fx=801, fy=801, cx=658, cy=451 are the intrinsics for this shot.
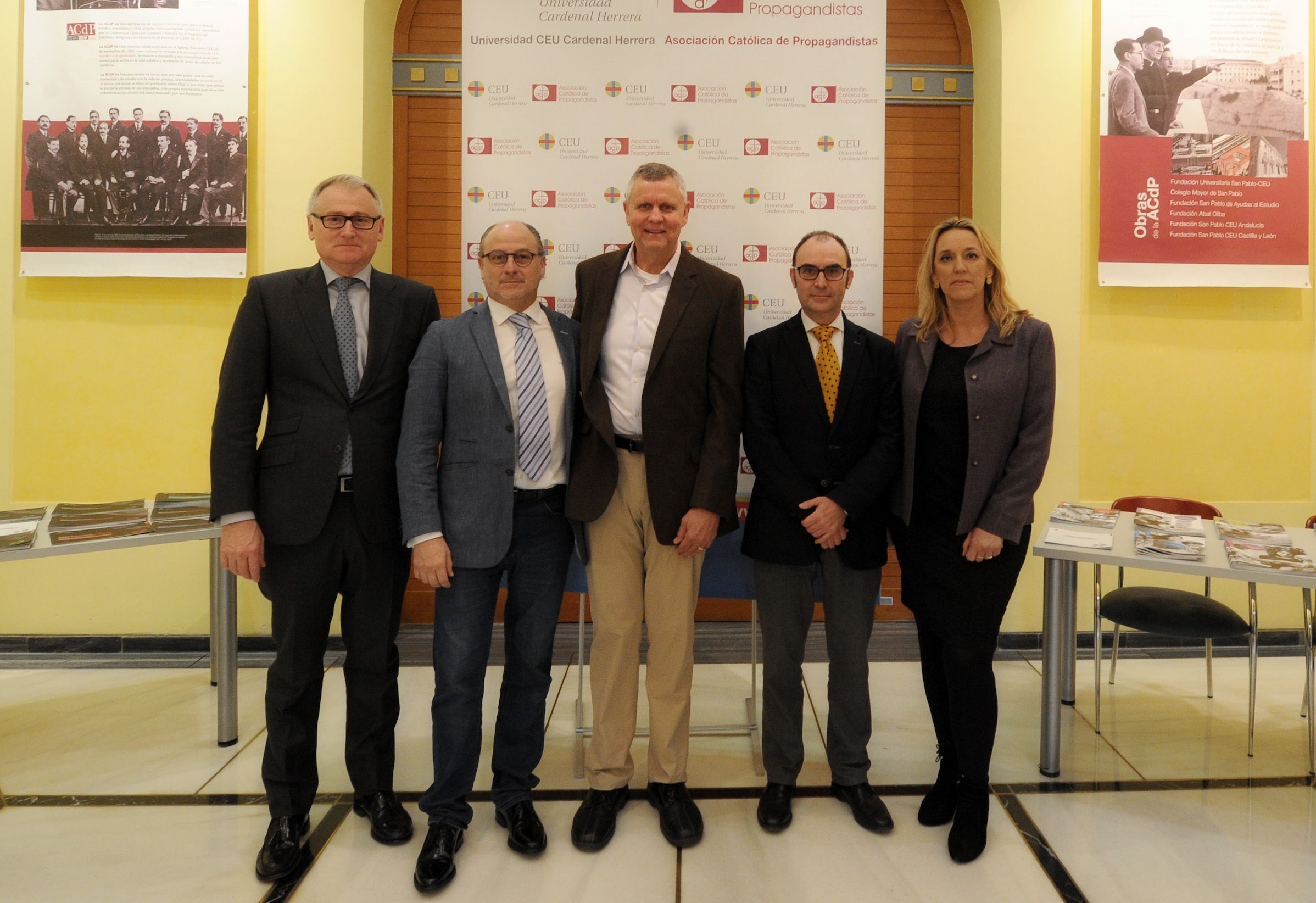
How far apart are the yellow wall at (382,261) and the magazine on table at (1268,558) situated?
1475mm

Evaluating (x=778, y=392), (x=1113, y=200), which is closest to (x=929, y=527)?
(x=778, y=392)

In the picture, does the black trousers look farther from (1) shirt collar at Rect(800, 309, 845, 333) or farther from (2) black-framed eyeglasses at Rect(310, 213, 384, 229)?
(1) shirt collar at Rect(800, 309, 845, 333)

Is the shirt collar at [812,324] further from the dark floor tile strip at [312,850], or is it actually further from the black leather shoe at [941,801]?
the dark floor tile strip at [312,850]

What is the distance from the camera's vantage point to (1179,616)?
10.4 ft

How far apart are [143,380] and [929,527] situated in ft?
12.9

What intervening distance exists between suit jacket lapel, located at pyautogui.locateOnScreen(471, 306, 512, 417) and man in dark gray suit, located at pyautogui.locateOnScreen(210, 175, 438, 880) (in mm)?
231

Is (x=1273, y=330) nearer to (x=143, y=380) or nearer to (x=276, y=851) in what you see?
(x=276, y=851)

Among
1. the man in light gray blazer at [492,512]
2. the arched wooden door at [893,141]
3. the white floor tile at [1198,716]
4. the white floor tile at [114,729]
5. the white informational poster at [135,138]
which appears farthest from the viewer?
the arched wooden door at [893,141]

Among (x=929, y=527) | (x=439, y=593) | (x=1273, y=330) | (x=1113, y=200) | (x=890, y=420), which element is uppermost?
(x=1113, y=200)

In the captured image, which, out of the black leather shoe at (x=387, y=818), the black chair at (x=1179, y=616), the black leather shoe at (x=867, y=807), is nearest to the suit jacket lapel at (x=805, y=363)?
the black leather shoe at (x=867, y=807)

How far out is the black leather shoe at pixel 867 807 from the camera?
2498mm

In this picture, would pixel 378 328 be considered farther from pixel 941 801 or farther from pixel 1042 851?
pixel 1042 851

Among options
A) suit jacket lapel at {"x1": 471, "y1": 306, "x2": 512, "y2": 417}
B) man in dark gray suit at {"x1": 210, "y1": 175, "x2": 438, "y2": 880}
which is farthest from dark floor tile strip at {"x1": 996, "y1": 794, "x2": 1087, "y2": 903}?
suit jacket lapel at {"x1": 471, "y1": 306, "x2": 512, "y2": 417}

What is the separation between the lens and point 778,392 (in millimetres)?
2527
